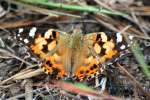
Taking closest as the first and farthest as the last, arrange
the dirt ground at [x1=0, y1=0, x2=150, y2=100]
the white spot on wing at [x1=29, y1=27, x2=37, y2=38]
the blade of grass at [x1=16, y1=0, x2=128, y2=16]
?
the dirt ground at [x1=0, y1=0, x2=150, y2=100], the white spot on wing at [x1=29, y1=27, x2=37, y2=38], the blade of grass at [x1=16, y1=0, x2=128, y2=16]

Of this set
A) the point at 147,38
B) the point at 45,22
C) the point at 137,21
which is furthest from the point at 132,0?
the point at 45,22

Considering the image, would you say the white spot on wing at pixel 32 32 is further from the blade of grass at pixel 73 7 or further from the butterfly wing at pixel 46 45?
the blade of grass at pixel 73 7

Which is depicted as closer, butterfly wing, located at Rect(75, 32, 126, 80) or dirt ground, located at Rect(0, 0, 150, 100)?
butterfly wing, located at Rect(75, 32, 126, 80)

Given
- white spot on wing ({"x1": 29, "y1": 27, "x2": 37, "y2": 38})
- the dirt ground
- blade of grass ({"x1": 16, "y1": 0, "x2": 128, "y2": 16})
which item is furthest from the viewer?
blade of grass ({"x1": 16, "y1": 0, "x2": 128, "y2": 16})

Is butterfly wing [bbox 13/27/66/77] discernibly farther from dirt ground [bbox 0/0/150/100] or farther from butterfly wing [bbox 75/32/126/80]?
butterfly wing [bbox 75/32/126/80]

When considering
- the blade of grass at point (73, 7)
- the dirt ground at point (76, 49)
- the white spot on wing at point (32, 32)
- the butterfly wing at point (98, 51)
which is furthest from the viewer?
the blade of grass at point (73, 7)

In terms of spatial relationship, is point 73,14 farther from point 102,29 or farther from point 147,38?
point 147,38

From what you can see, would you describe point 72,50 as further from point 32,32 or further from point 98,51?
point 32,32

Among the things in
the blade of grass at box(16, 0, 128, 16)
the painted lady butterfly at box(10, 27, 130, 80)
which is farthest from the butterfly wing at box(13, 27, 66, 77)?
the blade of grass at box(16, 0, 128, 16)

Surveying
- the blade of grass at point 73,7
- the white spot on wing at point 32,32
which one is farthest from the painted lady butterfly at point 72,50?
the blade of grass at point 73,7
